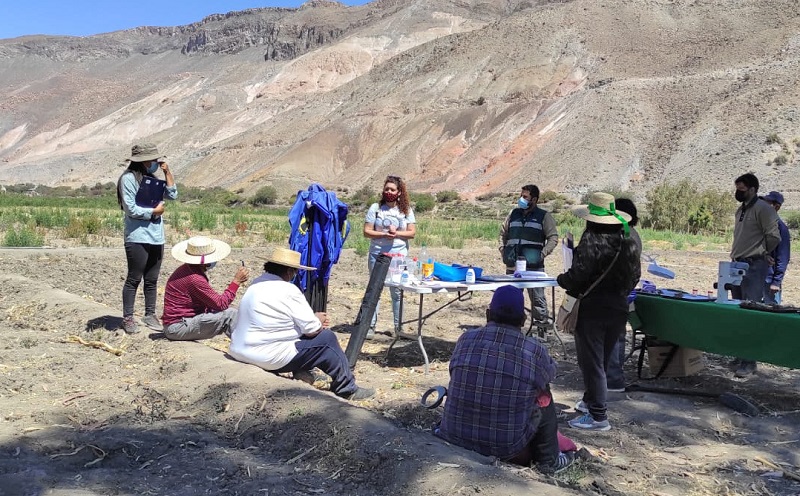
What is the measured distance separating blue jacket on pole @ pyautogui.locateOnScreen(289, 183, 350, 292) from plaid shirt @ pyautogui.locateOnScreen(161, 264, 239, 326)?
3.17 ft

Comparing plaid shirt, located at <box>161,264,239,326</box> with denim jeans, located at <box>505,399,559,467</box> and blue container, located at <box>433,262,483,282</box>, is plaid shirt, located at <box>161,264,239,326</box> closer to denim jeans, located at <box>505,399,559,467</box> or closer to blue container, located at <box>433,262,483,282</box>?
blue container, located at <box>433,262,483,282</box>

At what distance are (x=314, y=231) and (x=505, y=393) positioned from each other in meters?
3.99

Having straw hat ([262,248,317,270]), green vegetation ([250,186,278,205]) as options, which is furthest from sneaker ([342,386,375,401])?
green vegetation ([250,186,278,205])

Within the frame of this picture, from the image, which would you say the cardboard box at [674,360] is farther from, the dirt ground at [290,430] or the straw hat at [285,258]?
the straw hat at [285,258]

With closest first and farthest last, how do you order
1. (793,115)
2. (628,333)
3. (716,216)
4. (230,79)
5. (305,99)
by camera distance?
(628,333) → (716,216) → (793,115) → (305,99) → (230,79)

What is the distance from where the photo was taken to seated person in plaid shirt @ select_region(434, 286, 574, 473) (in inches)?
175

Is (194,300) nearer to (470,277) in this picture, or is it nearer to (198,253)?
(198,253)

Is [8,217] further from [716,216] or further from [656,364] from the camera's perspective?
[716,216]

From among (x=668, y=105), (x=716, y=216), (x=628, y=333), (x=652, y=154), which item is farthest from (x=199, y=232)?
(x=668, y=105)

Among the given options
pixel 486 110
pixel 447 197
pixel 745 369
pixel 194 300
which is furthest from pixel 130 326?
pixel 486 110

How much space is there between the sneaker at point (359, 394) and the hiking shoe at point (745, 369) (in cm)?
361

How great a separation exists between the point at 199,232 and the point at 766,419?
721 inches

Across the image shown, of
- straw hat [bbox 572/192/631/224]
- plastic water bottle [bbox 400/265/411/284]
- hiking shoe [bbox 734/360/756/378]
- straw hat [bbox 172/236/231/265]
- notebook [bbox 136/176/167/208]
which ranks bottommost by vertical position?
hiking shoe [bbox 734/360/756/378]

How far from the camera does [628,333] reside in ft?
32.3
